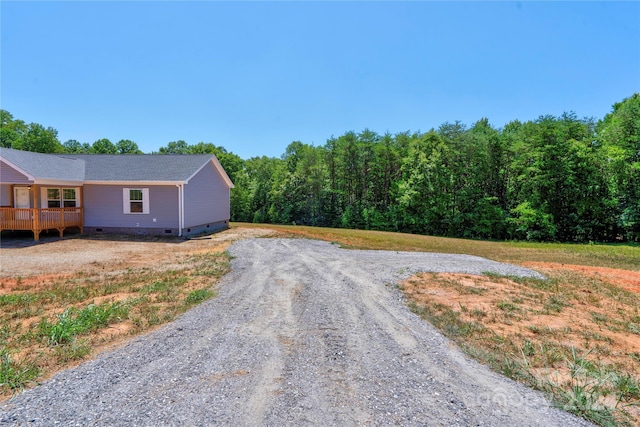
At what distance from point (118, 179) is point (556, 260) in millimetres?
21120

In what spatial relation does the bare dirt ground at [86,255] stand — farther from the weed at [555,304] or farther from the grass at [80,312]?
the weed at [555,304]

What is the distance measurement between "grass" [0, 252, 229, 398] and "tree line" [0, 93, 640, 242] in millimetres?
24694

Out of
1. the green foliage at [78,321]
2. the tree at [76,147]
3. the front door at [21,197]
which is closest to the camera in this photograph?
the green foliage at [78,321]

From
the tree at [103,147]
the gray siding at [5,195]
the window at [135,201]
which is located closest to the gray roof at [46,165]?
the gray siding at [5,195]

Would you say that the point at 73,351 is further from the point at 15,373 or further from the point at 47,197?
the point at 47,197

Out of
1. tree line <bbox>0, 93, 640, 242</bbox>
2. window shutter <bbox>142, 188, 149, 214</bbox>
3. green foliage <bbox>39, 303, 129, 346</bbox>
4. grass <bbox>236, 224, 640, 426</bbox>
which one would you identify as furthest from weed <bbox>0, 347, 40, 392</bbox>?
tree line <bbox>0, 93, 640, 242</bbox>

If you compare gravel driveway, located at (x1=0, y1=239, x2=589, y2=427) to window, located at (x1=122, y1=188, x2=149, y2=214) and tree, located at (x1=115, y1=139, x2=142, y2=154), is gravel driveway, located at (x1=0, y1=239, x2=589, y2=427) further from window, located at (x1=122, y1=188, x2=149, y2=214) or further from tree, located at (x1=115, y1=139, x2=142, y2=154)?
tree, located at (x1=115, y1=139, x2=142, y2=154)

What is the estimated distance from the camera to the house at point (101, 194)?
14.5 metres

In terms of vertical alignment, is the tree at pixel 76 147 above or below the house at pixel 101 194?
above

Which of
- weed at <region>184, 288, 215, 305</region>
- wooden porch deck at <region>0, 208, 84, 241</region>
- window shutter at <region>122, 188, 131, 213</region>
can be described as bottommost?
weed at <region>184, 288, 215, 305</region>

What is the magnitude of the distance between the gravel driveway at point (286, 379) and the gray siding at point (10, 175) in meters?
14.4

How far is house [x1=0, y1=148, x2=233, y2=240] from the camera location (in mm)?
14492

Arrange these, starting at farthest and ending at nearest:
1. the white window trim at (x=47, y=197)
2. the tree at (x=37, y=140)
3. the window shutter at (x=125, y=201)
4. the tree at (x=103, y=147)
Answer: the tree at (x=103, y=147) → the tree at (x=37, y=140) → the window shutter at (x=125, y=201) → the white window trim at (x=47, y=197)

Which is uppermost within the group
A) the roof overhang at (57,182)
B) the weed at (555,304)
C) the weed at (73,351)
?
the roof overhang at (57,182)
